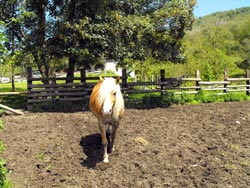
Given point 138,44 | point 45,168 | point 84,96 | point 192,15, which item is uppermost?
point 192,15

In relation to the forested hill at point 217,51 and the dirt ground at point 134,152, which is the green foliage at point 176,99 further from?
the dirt ground at point 134,152

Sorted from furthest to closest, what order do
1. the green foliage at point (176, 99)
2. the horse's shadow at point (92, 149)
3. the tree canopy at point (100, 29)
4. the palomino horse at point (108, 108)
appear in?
the green foliage at point (176, 99) → the tree canopy at point (100, 29) → the horse's shadow at point (92, 149) → the palomino horse at point (108, 108)

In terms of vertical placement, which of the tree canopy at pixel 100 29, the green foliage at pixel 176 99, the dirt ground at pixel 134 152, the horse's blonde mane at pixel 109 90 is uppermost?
the tree canopy at pixel 100 29

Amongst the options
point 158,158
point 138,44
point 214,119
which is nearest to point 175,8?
point 138,44

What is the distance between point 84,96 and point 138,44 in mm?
2966

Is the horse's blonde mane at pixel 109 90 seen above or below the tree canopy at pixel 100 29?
below

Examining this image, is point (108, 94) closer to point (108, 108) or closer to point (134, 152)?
point (108, 108)

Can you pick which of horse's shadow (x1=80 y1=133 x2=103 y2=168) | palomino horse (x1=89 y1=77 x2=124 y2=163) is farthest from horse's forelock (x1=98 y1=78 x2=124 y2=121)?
horse's shadow (x1=80 y1=133 x2=103 y2=168)

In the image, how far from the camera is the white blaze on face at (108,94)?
5.96 metres

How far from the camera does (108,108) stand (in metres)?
5.95

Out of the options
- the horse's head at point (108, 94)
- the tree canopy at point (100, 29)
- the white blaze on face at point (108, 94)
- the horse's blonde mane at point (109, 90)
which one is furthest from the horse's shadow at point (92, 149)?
the tree canopy at point (100, 29)

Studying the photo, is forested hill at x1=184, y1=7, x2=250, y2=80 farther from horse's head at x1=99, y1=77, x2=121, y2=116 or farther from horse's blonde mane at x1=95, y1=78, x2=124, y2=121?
horse's head at x1=99, y1=77, x2=121, y2=116

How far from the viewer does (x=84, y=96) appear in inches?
504

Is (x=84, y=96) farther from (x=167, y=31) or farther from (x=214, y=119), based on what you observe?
(x=214, y=119)
